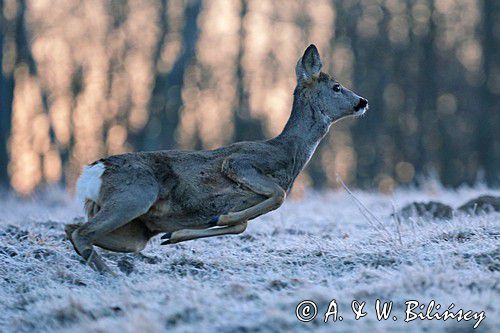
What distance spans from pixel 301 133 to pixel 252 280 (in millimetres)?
2358

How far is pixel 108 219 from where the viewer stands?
7805 mm

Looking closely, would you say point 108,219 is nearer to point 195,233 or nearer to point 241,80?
point 195,233

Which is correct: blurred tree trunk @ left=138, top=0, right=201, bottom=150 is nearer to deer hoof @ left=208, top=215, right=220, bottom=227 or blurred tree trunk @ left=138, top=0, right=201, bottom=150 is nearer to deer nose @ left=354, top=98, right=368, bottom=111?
deer nose @ left=354, top=98, right=368, bottom=111

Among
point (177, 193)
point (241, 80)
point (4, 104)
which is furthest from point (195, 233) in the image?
point (241, 80)

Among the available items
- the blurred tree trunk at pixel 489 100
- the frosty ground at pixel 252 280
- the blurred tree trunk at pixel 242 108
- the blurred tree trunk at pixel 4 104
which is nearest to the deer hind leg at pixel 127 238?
the frosty ground at pixel 252 280

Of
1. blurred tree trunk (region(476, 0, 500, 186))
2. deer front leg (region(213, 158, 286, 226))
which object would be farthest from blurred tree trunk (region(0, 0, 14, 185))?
deer front leg (region(213, 158, 286, 226))

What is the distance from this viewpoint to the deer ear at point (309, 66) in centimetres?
930

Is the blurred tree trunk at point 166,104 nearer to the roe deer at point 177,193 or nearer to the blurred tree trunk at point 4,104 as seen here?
the blurred tree trunk at point 4,104

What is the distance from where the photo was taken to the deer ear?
9297 mm

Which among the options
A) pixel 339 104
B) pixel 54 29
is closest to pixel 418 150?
pixel 54 29

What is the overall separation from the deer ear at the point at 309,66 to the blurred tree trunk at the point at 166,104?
22.0 m

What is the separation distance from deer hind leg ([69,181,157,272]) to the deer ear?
2.25 m

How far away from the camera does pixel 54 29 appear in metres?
30.7

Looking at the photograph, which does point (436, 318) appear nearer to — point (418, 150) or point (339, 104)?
point (339, 104)
